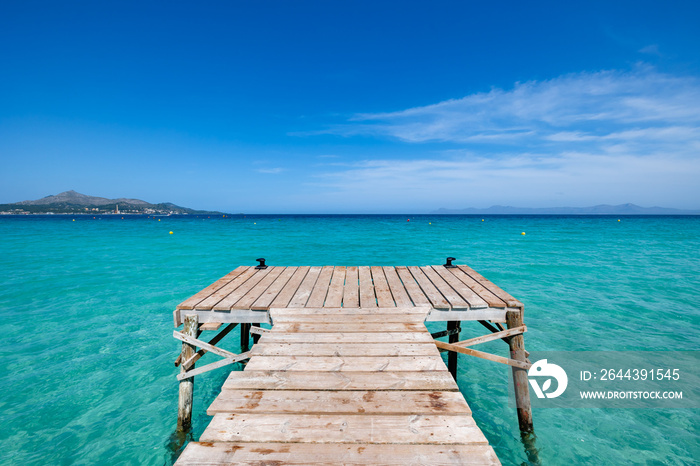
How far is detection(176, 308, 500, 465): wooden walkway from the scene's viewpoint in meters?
2.18

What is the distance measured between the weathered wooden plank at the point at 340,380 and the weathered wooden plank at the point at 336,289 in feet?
6.52

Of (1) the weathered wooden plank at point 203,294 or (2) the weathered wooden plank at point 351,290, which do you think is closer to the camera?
(1) the weathered wooden plank at point 203,294

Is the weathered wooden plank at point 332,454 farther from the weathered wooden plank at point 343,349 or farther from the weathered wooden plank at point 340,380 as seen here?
the weathered wooden plank at point 343,349

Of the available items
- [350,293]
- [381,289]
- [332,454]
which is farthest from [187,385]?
[332,454]

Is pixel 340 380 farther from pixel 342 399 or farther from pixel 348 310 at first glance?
pixel 348 310

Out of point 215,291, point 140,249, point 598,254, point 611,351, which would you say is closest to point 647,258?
point 598,254

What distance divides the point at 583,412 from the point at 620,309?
7.51m

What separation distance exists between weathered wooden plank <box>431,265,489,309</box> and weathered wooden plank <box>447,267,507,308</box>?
0.22 feet

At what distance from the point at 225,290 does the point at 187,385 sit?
5.24 ft

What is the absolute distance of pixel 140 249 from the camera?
86.6ft

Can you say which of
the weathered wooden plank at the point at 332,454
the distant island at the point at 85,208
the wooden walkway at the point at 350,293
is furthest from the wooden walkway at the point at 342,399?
the distant island at the point at 85,208

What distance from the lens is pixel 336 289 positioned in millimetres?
A: 5871

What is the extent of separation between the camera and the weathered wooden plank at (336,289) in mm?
5202

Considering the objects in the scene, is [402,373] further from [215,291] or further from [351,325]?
[215,291]
